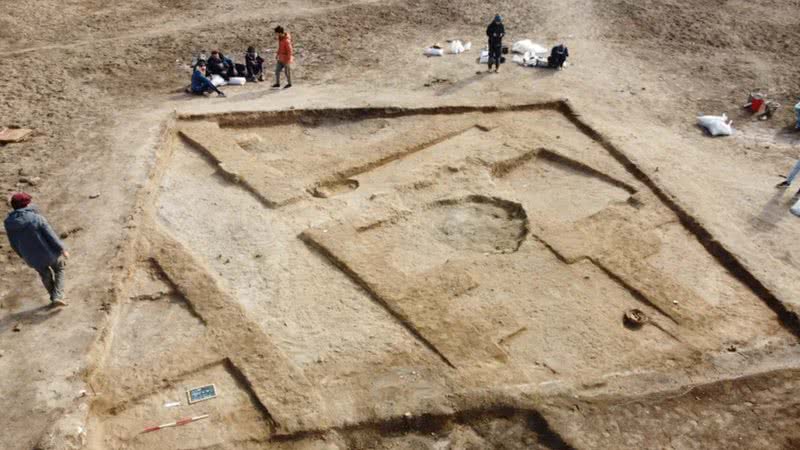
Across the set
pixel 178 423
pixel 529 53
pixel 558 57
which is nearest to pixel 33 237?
pixel 178 423

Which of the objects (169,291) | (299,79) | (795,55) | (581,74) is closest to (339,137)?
(299,79)

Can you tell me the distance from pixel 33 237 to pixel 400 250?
430cm

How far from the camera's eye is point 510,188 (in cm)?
998

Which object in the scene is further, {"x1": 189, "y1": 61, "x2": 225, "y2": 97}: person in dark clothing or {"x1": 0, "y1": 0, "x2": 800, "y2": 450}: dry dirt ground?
{"x1": 189, "y1": 61, "x2": 225, "y2": 97}: person in dark clothing

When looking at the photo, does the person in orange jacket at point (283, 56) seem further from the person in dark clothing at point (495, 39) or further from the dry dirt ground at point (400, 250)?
the person in dark clothing at point (495, 39)

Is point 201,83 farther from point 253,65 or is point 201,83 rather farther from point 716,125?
point 716,125

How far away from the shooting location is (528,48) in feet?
47.4

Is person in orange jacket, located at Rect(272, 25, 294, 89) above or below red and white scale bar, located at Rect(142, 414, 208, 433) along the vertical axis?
above

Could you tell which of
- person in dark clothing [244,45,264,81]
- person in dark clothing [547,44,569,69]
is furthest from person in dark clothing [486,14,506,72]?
person in dark clothing [244,45,264,81]

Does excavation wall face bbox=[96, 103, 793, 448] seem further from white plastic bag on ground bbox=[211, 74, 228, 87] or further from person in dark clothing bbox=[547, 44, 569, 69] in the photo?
person in dark clothing bbox=[547, 44, 569, 69]

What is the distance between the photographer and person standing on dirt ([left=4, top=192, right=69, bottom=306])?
21.7ft

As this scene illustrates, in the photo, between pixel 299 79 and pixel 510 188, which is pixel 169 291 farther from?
pixel 299 79

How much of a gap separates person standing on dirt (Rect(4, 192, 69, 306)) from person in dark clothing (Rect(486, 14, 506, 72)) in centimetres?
927

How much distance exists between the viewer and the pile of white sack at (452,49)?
1414 cm
